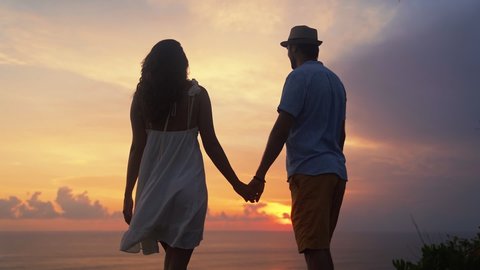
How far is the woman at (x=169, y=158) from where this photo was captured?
3.95 metres

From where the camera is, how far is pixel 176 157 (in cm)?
409

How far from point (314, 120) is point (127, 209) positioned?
1.67 meters

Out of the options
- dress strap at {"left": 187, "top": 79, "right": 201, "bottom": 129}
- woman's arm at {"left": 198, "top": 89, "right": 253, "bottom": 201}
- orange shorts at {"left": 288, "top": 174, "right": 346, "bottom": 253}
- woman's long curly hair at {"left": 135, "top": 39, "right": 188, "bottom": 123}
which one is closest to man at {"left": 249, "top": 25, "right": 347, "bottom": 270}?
orange shorts at {"left": 288, "top": 174, "right": 346, "bottom": 253}

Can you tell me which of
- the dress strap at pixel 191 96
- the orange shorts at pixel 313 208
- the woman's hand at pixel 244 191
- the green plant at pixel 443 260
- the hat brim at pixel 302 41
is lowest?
the green plant at pixel 443 260

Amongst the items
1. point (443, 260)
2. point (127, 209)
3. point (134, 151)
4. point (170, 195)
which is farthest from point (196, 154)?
point (443, 260)

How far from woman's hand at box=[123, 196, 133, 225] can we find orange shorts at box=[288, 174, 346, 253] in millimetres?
1300

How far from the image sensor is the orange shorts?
13.0 ft

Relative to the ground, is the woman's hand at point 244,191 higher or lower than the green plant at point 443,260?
higher

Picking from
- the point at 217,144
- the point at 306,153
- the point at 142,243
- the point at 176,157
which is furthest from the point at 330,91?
the point at 142,243

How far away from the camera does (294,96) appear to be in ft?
14.1

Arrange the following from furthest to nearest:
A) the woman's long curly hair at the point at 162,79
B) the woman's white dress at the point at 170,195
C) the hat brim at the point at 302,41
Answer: the hat brim at the point at 302,41 → the woman's long curly hair at the point at 162,79 → the woman's white dress at the point at 170,195

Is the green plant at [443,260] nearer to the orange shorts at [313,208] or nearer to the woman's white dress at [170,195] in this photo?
the orange shorts at [313,208]

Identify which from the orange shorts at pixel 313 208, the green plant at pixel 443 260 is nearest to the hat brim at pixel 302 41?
the orange shorts at pixel 313 208

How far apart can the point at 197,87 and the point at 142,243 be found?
1267mm
